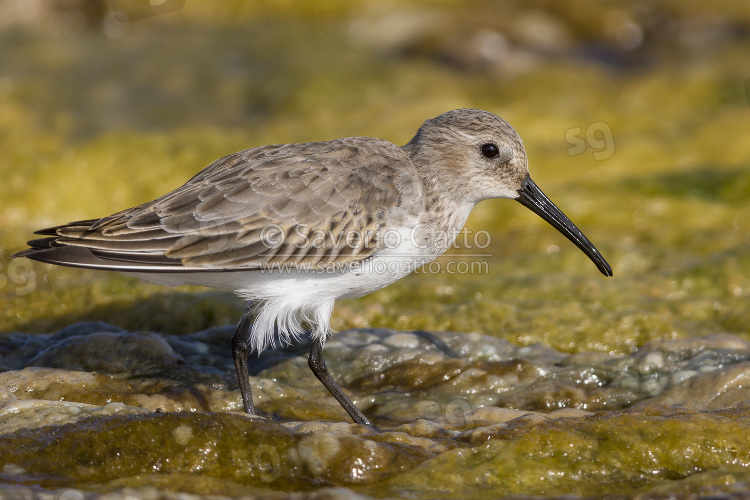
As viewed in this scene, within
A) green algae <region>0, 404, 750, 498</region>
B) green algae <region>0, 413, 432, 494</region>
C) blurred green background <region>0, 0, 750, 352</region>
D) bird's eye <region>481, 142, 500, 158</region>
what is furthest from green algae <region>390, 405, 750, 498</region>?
blurred green background <region>0, 0, 750, 352</region>

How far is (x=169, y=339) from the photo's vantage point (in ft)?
18.7

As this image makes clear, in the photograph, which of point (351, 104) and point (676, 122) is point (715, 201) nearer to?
point (676, 122)

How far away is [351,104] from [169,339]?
6.30 m

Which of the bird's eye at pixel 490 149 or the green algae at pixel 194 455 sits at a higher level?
the bird's eye at pixel 490 149

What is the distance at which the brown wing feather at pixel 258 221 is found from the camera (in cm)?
471

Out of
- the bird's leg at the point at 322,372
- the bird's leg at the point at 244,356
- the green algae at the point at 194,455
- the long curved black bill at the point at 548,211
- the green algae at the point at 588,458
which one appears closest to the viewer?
the green algae at the point at 194,455

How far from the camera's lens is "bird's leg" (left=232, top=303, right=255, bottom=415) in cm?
490

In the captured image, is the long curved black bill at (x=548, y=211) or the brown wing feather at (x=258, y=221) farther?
the long curved black bill at (x=548, y=211)

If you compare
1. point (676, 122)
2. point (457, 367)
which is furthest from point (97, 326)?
point (676, 122)

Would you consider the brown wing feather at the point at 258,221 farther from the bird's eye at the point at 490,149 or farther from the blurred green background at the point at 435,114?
the blurred green background at the point at 435,114

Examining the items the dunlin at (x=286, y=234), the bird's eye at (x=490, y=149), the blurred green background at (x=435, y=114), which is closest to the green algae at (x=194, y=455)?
the dunlin at (x=286, y=234)

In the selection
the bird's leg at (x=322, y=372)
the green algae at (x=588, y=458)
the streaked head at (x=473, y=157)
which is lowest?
the green algae at (x=588, y=458)

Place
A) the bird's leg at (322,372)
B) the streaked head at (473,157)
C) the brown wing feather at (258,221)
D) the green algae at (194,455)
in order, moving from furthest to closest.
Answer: the streaked head at (473,157), the bird's leg at (322,372), the brown wing feather at (258,221), the green algae at (194,455)

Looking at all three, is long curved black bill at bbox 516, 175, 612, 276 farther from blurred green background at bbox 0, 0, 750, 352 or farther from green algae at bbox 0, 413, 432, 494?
green algae at bbox 0, 413, 432, 494
